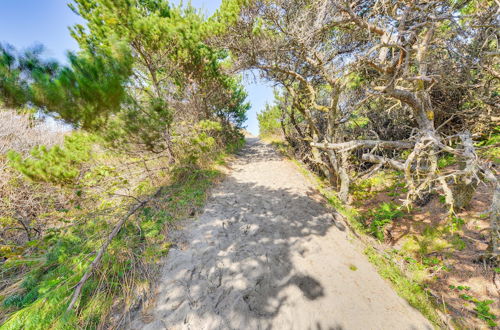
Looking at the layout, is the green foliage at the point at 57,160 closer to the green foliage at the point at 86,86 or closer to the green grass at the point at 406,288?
the green foliage at the point at 86,86

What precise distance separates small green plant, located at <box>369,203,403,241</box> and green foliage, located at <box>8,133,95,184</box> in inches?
262

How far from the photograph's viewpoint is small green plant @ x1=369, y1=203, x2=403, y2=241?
4599mm

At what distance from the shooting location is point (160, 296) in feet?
7.25

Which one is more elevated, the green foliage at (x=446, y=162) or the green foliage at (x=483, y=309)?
the green foliage at (x=446, y=162)

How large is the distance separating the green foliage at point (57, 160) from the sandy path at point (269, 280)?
2.02m

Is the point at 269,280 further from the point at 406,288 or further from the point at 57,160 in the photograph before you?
the point at 57,160

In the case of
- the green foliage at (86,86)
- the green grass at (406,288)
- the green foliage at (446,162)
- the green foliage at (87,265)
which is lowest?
the green grass at (406,288)

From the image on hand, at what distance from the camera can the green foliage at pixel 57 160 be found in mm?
2412

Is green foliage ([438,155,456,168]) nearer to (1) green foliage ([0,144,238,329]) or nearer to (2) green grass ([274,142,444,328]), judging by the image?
(2) green grass ([274,142,444,328])

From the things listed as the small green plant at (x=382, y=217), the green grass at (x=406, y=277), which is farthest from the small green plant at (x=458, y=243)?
the small green plant at (x=382, y=217)

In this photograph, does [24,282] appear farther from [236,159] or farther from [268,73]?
[268,73]

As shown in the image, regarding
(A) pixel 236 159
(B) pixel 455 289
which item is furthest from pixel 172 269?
(A) pixel 236 159

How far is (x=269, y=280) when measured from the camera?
250cm

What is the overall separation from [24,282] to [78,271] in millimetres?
1009
